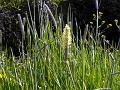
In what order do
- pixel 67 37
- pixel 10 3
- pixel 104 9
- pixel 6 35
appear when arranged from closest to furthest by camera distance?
pixel 67 37 < pixel 6 35 < pixel 10 3 < pixel 104 9

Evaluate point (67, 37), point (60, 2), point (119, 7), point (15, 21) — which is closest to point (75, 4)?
point (60, 2)

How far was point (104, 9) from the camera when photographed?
5820 millimetres

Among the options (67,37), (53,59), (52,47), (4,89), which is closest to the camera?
(67,37)

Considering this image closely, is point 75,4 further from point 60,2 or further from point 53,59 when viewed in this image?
point 53,59

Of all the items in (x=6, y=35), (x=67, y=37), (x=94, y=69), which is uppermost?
(x=67, y=37)

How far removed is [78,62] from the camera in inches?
93.7

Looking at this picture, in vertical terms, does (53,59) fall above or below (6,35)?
above

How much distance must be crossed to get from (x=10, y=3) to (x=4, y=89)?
131 inches

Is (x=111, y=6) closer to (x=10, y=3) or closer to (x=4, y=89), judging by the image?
(x=10, y=3)

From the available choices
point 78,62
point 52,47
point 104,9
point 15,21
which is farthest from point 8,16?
point 78,62

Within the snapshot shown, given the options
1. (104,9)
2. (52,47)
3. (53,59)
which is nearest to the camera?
(53,59)

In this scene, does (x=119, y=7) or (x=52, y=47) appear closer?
(x=52, y=47)

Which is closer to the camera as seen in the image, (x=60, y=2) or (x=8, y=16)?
(x=8, y=16)

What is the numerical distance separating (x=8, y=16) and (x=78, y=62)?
9.83ft
